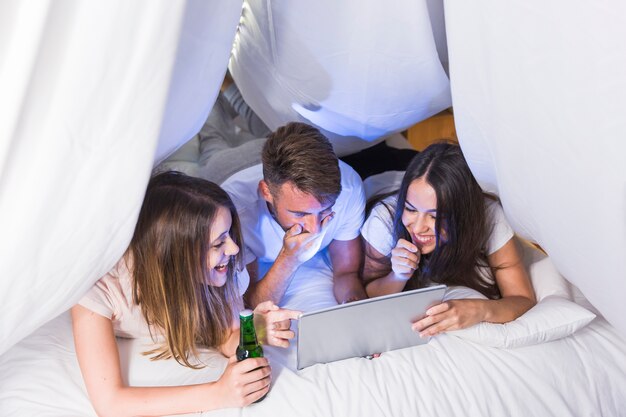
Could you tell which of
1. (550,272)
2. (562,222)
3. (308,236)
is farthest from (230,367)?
(550,272)

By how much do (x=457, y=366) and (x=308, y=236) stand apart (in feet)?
1.24

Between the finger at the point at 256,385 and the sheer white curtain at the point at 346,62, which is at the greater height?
the sheer white curtain at the point at 346,62

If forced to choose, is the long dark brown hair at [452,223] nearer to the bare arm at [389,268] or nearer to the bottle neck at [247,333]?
the bare arm at [389,268]

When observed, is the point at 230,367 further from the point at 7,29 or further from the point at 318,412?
the point at 7,29

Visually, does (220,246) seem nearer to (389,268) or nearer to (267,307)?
(267,307)

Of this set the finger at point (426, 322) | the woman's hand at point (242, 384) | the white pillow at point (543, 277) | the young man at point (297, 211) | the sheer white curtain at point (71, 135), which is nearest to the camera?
the sheer white curtain at point (71, 135)

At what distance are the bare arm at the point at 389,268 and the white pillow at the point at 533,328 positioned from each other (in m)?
0.18

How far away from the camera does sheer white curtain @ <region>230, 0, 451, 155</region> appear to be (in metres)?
1.06

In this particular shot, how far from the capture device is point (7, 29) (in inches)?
25.0

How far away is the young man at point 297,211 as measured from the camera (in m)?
1.21

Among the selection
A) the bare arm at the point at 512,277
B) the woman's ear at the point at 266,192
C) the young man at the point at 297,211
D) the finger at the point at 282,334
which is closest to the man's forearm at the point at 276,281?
the young man at the point at 297,211

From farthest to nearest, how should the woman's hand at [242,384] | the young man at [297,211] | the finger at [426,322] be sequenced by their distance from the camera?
the young man at [297,211] → the finger at [426,322] → the woman's hand at [242,384]

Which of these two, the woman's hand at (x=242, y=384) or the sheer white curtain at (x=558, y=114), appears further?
the woman's hand at (x=242, y=384)

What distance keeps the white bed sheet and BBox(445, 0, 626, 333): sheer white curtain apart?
0.23 metres
